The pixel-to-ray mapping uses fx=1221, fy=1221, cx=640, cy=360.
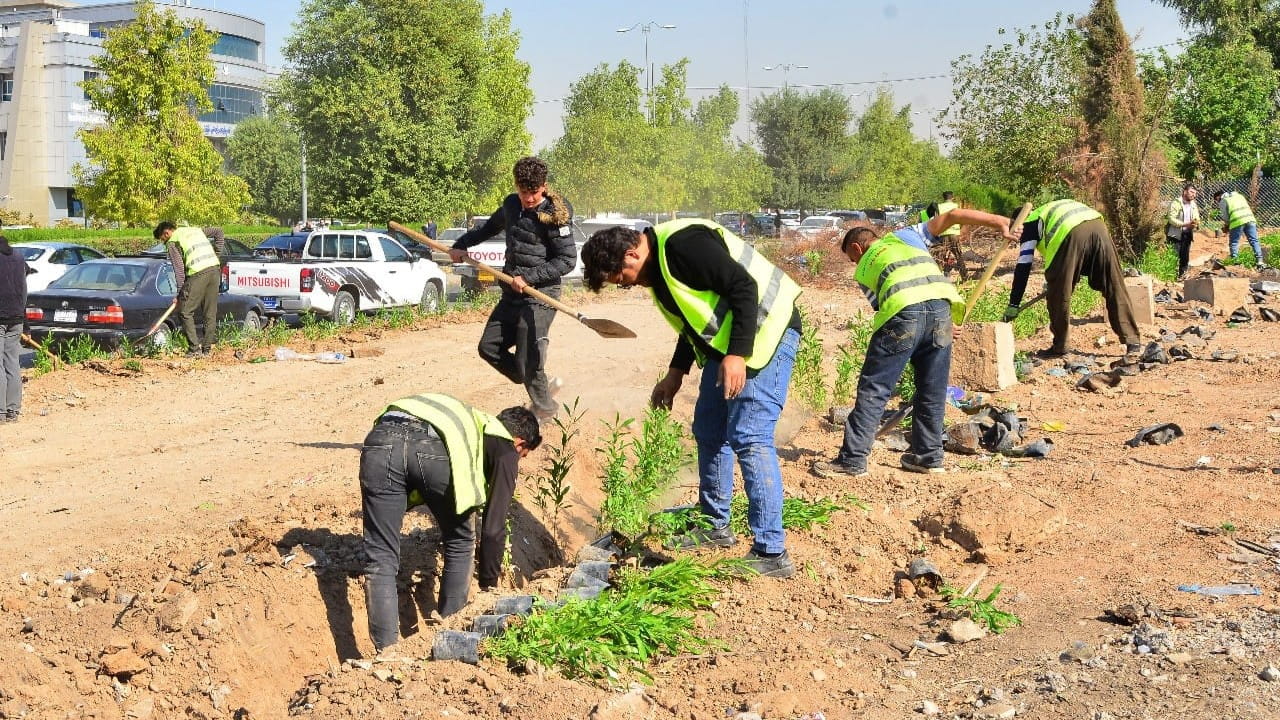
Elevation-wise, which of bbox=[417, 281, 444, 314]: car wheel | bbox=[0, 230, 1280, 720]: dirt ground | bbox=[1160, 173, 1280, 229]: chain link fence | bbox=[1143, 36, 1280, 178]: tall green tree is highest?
bbox=[1143, 36, 1280, 178]: tall green tree

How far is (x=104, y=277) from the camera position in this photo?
48.1 feet

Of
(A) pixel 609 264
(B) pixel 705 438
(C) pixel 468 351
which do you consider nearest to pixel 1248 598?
(B) pixel 705 438

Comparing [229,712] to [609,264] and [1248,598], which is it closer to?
[609,264]

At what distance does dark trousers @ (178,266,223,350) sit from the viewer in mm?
14000

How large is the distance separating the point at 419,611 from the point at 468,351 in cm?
→ 856

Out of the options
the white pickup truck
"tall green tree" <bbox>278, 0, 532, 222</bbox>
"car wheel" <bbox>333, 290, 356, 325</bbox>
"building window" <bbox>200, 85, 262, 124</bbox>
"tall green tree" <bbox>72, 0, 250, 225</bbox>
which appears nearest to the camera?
the white pickup truck

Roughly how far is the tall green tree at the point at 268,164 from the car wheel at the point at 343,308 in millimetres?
44926

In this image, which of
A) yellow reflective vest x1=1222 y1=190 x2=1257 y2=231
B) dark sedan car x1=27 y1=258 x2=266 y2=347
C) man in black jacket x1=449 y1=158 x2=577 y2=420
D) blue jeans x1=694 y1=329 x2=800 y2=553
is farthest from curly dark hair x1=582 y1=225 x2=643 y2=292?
yellow reflective vest x1=1222 y1=190 x2=1257 y2=231

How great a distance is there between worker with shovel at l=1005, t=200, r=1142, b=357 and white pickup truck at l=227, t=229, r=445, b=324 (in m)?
9.77

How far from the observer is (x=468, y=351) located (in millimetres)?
14703

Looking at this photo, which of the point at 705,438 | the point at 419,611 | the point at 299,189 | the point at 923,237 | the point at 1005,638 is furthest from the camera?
the point at 299,189

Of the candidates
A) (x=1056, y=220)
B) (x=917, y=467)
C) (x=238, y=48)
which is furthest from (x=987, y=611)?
(x=238, y=48)

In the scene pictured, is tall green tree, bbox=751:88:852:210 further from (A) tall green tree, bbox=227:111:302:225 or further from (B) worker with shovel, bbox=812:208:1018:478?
(B) worker with shovel, bbox=812:208:1018:478

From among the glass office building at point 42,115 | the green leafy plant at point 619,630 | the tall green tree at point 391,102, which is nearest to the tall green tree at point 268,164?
the glass office building at point 42,115
